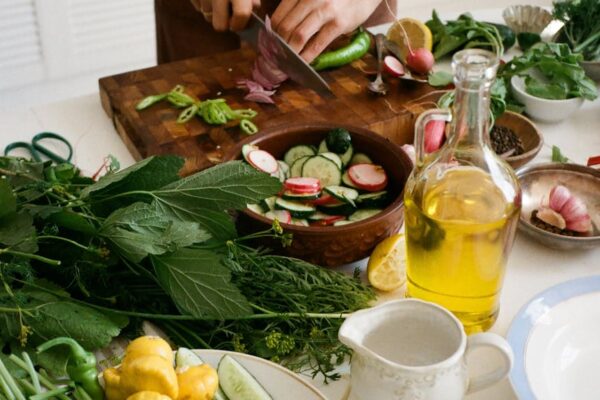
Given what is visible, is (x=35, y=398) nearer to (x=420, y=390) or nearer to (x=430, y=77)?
(x=420, y=390)

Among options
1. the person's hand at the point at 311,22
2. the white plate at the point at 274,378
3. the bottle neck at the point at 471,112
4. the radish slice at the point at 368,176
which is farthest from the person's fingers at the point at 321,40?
the white plate at the point at 274,378

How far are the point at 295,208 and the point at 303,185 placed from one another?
0.04 m

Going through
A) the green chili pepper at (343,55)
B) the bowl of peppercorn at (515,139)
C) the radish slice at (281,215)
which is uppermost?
the radish slice at (281,215)

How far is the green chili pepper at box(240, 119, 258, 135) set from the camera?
1.42 m

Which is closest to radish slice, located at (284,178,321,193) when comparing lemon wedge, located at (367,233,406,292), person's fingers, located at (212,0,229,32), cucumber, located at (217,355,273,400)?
lemon wedge, located at (367,233,406,292)

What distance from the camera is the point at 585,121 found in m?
1.52

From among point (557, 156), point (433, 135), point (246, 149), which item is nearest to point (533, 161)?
point (557, 156)

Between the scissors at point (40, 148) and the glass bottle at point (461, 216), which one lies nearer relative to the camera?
the glass bottle at point (461, 216)

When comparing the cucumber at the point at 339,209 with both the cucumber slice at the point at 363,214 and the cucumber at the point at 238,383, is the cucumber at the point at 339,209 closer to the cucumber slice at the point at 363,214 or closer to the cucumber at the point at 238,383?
the cucumber slice at the point at 363,214

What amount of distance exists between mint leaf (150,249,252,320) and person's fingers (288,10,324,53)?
0.75 m

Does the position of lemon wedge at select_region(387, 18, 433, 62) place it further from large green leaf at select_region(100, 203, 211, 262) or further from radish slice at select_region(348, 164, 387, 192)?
large green leaf at select_region(100, 203, 211, 262)

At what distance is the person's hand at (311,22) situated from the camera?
5.31ft

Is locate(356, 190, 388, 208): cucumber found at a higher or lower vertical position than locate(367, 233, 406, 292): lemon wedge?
higher

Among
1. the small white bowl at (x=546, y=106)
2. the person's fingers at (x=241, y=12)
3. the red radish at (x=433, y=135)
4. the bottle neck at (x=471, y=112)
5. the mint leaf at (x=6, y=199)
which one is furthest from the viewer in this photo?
the person's fingers at (x=241, y=12)
